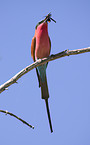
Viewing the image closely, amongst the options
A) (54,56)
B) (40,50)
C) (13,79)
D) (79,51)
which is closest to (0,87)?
(13,79)

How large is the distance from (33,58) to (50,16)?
0.58m

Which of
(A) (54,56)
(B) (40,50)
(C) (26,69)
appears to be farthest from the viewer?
(B) (40,50)

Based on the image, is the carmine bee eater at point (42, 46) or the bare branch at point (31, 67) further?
the carmine bee eater at point (42, 46)

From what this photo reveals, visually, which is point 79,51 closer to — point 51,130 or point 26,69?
point 26,69

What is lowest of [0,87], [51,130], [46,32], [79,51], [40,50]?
[51,130]

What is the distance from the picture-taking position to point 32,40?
2816 millimetres

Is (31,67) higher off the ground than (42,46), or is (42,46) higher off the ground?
(42,46)

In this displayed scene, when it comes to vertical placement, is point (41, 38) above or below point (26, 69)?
above

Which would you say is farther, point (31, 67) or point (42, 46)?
point (42, 46)

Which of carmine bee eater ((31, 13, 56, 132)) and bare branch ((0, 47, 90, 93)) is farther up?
carmine bee eater ((31, 13, 56, 132))

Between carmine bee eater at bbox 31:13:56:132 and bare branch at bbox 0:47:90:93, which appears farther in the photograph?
carmine bee eater at bbox 31:13:56:132

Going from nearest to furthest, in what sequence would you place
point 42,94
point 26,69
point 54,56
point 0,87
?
point 0,87, point 26,69, point 54,56, point 42,94

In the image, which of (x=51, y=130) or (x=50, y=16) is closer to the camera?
(x=51, y=130)

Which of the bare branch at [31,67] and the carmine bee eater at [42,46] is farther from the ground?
the carmine bee eater at [42,46]
